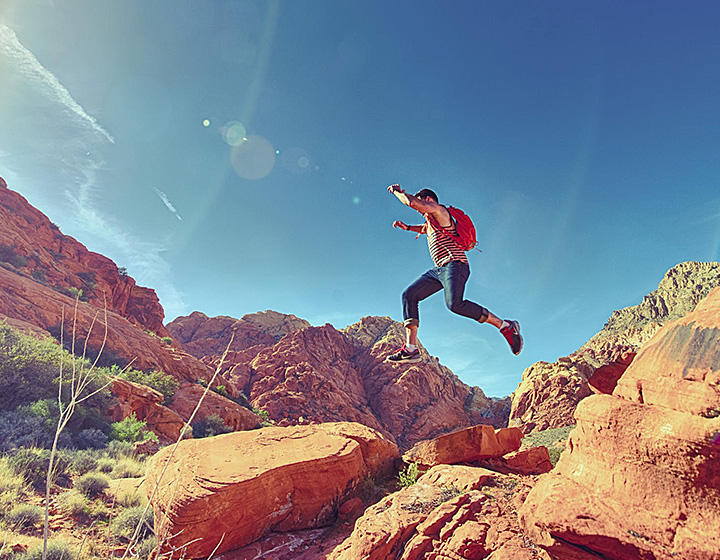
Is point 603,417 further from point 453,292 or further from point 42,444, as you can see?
point 42,444

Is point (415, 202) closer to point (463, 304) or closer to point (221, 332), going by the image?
point (463, 304)

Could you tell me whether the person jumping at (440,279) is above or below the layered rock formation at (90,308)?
below

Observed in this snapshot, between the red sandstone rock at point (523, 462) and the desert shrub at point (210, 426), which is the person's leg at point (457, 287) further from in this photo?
the desert shrub at point (210, 426)

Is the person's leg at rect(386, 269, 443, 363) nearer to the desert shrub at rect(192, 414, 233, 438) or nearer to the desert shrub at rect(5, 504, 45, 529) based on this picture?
the desert shrub at rect(5, 504, 45, 529)

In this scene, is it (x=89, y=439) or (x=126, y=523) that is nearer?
(x=126, y=523)

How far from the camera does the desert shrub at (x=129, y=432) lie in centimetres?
1286

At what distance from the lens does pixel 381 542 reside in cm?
476

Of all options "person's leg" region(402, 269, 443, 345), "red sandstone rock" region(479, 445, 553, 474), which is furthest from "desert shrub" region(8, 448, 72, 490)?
"red sandstone rock" region(479, 445, 553, 474)

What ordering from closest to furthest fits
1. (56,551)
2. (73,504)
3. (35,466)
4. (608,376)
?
(56,551)
(608,376)
(73,504)
(35,466)

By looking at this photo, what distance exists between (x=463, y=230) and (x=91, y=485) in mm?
9145

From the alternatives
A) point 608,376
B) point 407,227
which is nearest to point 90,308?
point 407,227

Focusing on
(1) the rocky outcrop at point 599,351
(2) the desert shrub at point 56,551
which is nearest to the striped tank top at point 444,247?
(2) the desert shrub at point 56,551

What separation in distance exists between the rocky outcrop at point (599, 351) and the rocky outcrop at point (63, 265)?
1618 inches

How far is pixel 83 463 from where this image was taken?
29.0 ft
